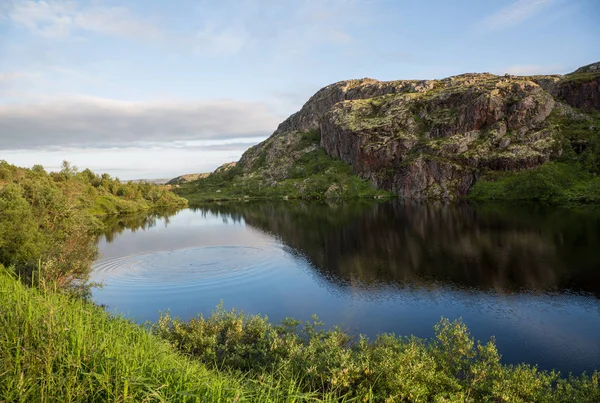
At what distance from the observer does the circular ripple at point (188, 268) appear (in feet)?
221

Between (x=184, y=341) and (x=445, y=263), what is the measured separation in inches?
2216

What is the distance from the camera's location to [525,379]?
2292cm

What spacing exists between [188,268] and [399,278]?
1601 inches

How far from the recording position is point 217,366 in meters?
26.9

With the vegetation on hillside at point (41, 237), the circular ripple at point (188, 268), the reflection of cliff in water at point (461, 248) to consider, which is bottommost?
the reflection of cliff in water at point (461, 248)

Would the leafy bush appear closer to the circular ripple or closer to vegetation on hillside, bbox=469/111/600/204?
the circular ripple

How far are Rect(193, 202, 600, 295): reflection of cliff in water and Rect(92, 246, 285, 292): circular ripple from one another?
1219 centimetres

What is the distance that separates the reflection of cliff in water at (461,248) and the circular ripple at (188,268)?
1219 cm

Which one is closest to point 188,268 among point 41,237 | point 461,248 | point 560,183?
point 41,237

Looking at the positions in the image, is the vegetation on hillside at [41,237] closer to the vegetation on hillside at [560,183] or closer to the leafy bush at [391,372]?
the leafy bush at [391,372]

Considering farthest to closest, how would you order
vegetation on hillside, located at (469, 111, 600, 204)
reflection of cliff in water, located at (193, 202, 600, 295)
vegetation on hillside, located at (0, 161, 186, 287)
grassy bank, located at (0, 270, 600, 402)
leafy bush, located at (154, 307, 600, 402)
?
vegetation on hillside, located at (469, 111, 600, 204), reflection of cliff in water, located at (193, 202, 600, 295), vegetation on hillside, located at (0, 161, 186, 287), leafy bush, located at (154, 307, 600, 402), grassy bank, located at (0, 270, 600, 402)

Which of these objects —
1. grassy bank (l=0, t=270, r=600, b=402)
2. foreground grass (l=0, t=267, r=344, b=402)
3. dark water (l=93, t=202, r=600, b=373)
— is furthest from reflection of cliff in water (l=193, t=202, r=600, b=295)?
foreground grass (l=0, t=267, r=344, b=402)

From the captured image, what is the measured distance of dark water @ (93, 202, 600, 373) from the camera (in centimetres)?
4481

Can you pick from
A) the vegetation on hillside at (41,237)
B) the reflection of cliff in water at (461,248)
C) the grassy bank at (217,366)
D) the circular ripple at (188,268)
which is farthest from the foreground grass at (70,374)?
the reflection of cliff in water at (461,248)
